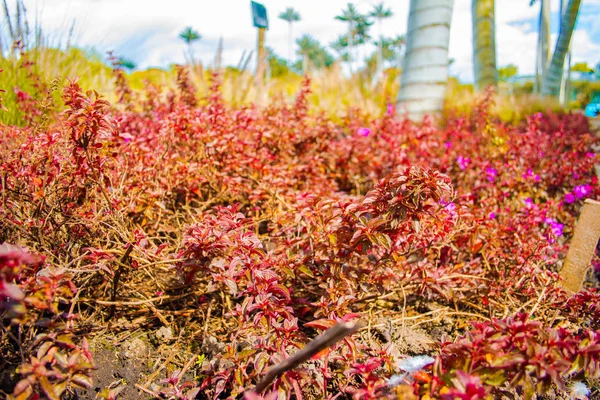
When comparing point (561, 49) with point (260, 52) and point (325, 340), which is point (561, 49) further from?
point (325, 340)

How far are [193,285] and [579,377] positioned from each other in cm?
163

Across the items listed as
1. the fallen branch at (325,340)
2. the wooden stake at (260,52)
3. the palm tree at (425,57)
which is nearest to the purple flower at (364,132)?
the palm tree at (425,57)

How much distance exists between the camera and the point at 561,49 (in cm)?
943

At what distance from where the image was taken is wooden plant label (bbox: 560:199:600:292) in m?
2.10

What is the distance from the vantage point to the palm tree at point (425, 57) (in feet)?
17.2

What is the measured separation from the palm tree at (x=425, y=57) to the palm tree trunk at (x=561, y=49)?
5037 mm

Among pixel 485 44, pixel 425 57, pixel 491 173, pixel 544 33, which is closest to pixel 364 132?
pixel 491 173

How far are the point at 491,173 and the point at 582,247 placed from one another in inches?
47.5

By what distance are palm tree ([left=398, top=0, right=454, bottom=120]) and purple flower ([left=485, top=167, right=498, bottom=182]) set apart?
2.42 m

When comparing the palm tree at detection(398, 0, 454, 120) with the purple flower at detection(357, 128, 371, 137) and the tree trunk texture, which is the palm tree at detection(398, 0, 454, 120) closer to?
the purple flower at detection(357, 128, 371, 137)

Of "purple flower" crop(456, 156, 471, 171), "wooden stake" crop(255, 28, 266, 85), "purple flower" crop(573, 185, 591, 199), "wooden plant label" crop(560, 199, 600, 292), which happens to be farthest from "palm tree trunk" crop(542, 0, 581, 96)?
"wooden plant label" crop(560, 199, 600, 292)

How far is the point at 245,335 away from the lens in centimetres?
177

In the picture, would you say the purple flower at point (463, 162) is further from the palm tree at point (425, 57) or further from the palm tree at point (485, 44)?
the palm tree at point (485, 44)

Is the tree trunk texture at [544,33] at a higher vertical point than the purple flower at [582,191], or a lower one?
higher
